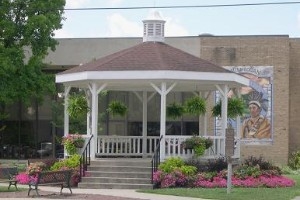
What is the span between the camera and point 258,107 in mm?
38344

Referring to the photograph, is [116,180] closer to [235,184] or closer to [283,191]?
[235,184]

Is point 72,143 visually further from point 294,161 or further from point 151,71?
point 294,161

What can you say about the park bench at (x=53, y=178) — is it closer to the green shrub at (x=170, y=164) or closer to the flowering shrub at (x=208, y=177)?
the flowering shrub at (x=208, y=177)

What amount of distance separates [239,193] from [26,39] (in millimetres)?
15530

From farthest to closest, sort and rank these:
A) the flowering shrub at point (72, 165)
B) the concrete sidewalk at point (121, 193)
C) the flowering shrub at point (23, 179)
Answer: the flowering shrub at point (23, 179), the flowering shrub at point (72, 165), the concrete sidewalk at point (121, 193)

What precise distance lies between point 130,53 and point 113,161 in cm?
422

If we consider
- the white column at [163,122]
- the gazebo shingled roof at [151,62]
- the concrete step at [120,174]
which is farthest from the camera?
the gazebo shingled roof at [151,62]

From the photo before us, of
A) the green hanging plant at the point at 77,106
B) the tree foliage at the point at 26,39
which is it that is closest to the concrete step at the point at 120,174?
the green hanging plant at the point at 77,106

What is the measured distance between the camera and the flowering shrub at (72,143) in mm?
26219

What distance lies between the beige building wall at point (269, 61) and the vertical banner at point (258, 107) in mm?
254

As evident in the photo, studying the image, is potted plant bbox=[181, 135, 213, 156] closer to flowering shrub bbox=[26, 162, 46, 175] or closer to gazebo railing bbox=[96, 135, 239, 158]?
gazebo railing bbox=[96, 135, 239, 158]

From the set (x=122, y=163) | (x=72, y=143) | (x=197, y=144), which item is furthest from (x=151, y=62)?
(x=72, y=143)

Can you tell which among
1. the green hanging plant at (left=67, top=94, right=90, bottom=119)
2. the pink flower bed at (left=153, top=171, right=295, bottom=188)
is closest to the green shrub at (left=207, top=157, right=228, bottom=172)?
the pink flower bed at (left=153, top=171, right=295, bottom=188)

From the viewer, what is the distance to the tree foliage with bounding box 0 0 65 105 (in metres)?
32.5
